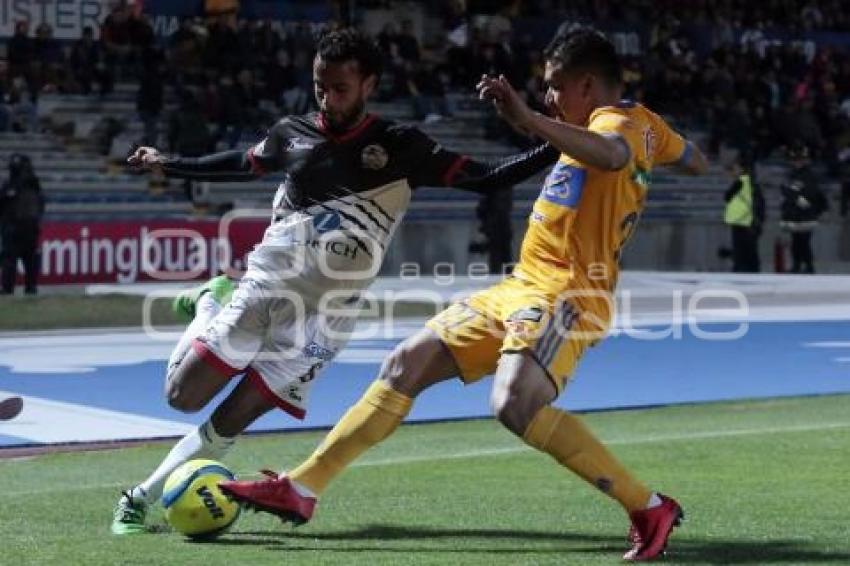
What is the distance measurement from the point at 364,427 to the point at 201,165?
1639 millimetres

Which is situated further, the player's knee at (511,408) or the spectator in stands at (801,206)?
the spectator in stands at (801,206)

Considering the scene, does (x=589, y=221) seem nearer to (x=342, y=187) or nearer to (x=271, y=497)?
(x=342, y=187)

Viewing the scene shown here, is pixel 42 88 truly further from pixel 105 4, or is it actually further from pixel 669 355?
pixel 669 355

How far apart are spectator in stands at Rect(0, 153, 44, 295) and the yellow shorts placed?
17823mm

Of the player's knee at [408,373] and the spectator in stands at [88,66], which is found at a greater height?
the player's knee at [408,373]

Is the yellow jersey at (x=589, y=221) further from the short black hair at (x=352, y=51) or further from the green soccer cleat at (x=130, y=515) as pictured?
the green soccer cleat at (x=130, y=515)

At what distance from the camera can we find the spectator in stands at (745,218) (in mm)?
31000

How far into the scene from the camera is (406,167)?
841 cm

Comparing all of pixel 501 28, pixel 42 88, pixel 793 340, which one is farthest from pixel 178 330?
pixel 501 28

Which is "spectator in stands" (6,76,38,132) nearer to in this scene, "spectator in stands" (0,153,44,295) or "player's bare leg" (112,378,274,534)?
"spectator in stands" (0,153,44,295)

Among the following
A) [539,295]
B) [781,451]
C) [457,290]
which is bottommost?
[457,290]

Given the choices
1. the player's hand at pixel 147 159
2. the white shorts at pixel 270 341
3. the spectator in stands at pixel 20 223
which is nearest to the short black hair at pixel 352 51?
the player's hand at pixel 147 159

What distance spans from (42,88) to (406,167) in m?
23.7

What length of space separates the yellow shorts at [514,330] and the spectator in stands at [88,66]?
24075 mm
